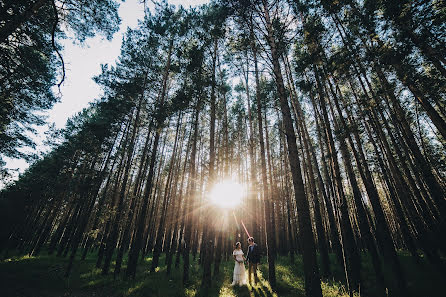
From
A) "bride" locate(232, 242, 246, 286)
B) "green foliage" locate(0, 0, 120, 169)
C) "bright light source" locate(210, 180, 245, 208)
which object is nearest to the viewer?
"green foliage" locate(0, 0, 120, 169)

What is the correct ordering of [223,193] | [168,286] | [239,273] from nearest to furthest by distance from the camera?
[168,286], [239,273], [223,193]

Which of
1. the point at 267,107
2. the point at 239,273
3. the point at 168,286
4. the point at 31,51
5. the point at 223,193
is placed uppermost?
the point at 31,51

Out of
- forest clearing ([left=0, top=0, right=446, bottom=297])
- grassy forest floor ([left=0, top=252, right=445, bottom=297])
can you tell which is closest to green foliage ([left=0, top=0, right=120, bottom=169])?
forest clearing ([left=0, top=0, right=446, bottom=297])

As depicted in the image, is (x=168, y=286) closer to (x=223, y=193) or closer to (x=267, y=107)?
(x=223, y=193)

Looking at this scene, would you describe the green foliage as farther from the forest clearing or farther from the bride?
the bride

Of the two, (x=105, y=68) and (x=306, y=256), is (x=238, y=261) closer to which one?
(x=306, y=256)

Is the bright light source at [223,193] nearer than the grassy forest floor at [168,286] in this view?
No

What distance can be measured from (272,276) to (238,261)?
1736 mm

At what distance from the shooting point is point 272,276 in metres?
6.91

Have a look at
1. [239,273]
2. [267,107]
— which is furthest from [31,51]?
[239,273]

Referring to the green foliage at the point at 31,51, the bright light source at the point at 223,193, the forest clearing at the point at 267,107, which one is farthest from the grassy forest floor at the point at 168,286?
the green foliage at the point at 31,51

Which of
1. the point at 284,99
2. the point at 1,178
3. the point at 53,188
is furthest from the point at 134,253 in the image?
the point at 53,188

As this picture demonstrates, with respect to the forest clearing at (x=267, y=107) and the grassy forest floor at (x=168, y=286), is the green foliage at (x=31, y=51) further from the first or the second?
the grassy forest floor at (x=168, y=286)

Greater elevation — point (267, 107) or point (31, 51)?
point (31, 51)
